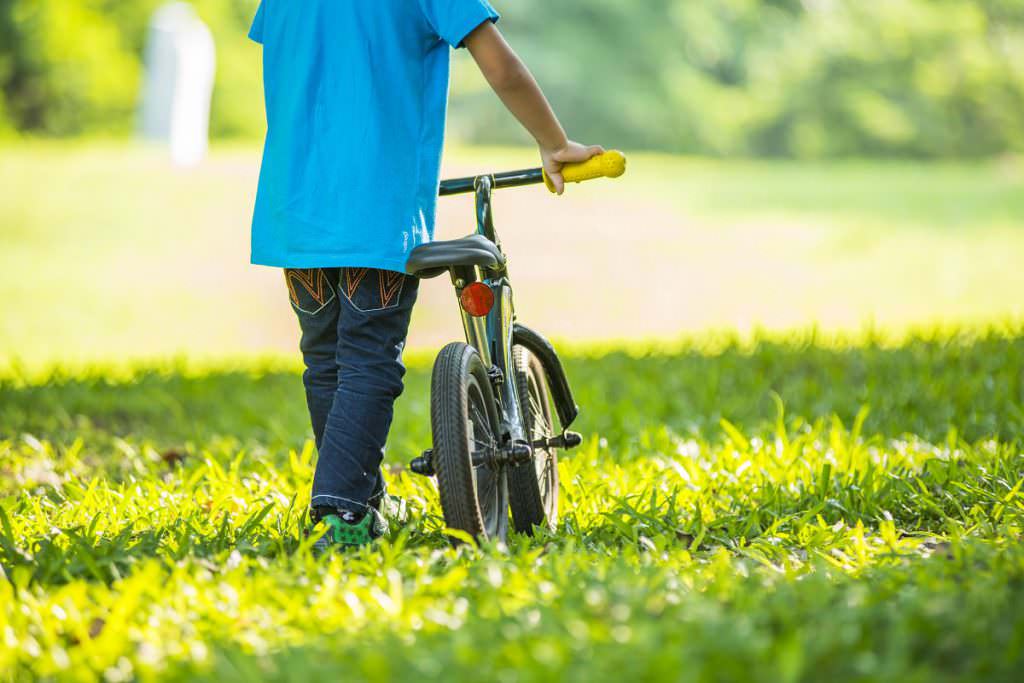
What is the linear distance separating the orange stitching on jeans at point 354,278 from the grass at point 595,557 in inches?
22.0

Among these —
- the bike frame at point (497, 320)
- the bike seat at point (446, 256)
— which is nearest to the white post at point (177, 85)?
the bike frame at point (497, 320)

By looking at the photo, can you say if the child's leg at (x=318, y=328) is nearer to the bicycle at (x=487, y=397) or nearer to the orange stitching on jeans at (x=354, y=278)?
the orange stitching on jeans at (x=354, y=278)

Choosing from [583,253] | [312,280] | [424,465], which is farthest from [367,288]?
[583,253]

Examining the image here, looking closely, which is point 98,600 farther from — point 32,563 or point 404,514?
point 404,514

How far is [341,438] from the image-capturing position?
2629mm

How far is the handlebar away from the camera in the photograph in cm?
263

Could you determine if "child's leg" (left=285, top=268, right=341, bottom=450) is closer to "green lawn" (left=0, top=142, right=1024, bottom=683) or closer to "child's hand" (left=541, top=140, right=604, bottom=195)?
"green lawn" (left=0, top=142, right=1024, bottom=683)

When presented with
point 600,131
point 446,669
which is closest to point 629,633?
point 446,669

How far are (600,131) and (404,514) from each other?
24327 mm

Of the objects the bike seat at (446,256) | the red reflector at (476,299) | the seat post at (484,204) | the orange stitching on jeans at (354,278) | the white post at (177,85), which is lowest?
the red reflector at (476,299)

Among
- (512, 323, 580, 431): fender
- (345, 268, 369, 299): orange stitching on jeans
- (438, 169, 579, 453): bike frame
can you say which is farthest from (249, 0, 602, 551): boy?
(512, 323, 580, 431): fender

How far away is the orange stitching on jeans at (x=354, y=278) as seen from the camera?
2.65 metres

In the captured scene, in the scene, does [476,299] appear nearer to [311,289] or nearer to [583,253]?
[311,289]

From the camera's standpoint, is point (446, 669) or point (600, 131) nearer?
point (446, 669)
